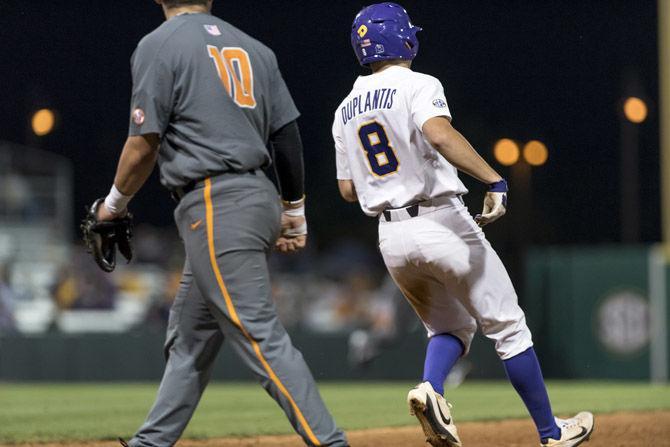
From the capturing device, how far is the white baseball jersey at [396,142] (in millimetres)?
4523

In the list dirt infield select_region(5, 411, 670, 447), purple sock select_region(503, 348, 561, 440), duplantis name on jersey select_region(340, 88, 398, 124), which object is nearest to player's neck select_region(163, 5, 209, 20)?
duplantis name on jersey select_region(340, 88, 398, 124)

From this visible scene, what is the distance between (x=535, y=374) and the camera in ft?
15.0

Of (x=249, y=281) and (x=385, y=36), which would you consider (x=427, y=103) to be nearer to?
(x=385, y=36)

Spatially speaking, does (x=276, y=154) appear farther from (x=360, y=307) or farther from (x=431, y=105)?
(x=360, y=307)

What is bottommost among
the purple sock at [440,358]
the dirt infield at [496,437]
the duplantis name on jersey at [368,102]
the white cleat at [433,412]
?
the dirt infield at [496,437]

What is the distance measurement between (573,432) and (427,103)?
1.46m

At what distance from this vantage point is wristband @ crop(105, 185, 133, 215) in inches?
157

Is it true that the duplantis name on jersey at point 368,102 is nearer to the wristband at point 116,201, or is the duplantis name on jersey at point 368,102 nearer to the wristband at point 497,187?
the wristband at point 497,187

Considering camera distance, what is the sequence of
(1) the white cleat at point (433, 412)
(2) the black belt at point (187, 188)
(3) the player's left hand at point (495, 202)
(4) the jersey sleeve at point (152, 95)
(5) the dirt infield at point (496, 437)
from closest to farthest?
(4) the jersey sleeve at point (152, 95) → (2) the black belt at point (187, 188) → (3) the player's left hand at point (495, 202) → (1) the white cleat at point (433, 412) → (5) the dirt infield at point (496, 437)

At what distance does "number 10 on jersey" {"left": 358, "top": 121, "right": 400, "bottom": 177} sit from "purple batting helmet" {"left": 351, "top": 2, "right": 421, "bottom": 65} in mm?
326

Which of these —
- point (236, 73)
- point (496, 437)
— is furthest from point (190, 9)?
point (496, 437)

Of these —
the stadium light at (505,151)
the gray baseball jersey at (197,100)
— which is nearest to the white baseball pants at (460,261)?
the gray baseball jersey at (197,100)

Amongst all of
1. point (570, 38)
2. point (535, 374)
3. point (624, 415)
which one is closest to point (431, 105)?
point (535, 374)

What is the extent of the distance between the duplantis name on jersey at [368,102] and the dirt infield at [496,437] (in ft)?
6.22
